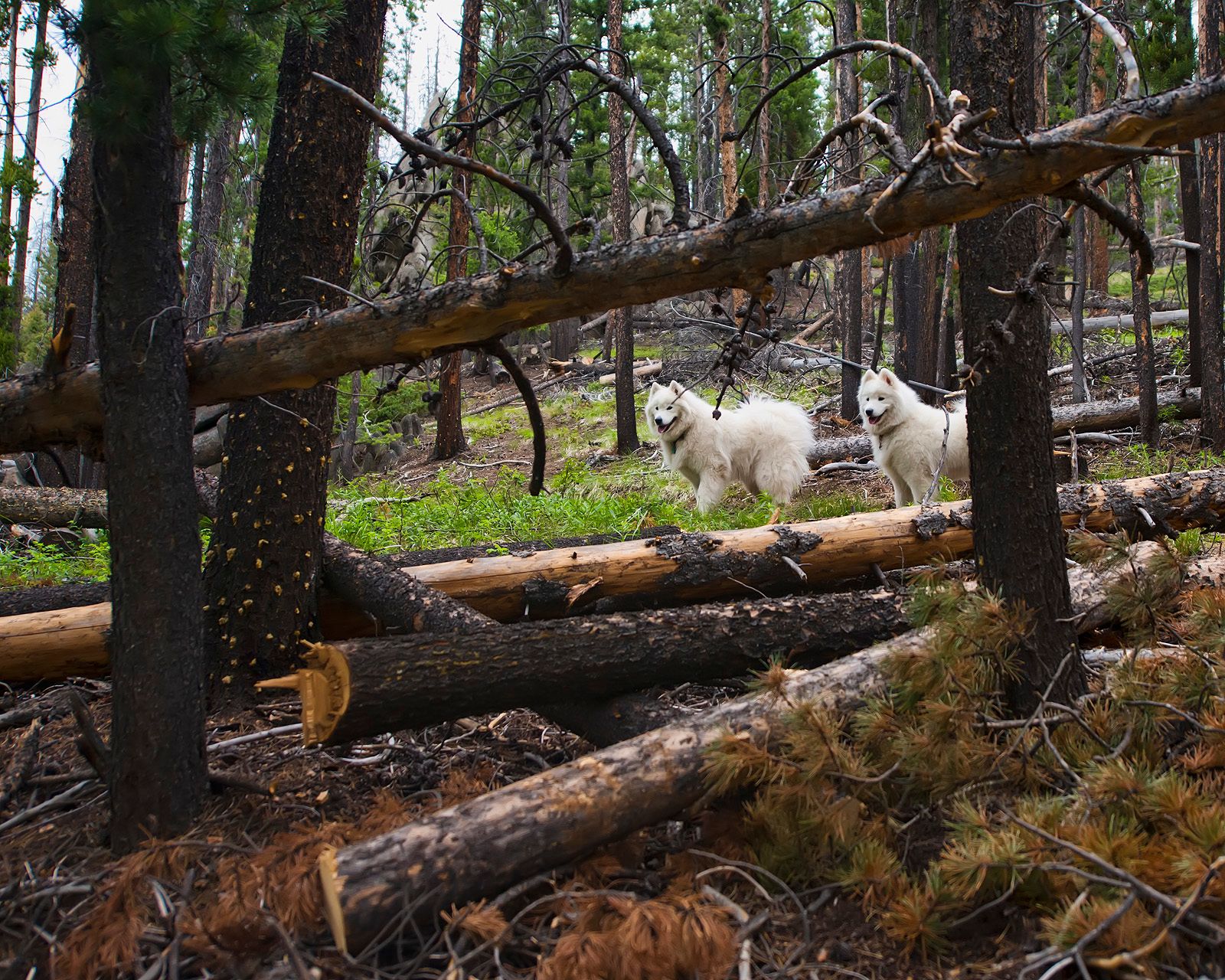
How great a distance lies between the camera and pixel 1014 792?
320 cm

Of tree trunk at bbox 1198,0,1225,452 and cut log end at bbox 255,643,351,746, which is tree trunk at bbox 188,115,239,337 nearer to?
cut log end at bbox 255,643,351,746

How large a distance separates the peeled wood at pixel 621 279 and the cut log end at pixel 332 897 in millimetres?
1751

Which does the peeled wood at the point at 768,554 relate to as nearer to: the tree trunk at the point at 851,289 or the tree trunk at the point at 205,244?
the tree trunk at the point at 851,289

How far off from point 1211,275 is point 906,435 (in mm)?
3425

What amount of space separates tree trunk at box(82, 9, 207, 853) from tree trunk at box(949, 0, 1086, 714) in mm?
3090

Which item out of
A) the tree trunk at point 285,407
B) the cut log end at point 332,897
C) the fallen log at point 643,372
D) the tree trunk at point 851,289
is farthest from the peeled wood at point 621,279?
the fallen log at point 643,372

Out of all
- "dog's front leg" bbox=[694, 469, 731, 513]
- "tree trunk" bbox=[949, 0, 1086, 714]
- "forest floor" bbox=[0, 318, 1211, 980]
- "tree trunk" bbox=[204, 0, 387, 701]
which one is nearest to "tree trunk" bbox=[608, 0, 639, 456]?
"dog's front leg" bbox=[694, 469, 731, 513]

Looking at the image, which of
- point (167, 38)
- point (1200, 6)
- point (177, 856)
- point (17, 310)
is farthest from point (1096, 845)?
point (17, 310)

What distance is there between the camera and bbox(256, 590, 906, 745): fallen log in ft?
11.5

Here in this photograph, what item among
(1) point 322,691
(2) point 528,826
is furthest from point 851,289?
(2) point 528,826

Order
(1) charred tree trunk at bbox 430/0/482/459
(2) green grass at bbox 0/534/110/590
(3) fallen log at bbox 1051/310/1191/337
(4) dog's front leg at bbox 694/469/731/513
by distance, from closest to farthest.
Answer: (2) green grass at bbox 0/534/110/590, (4) dog's front leg at bbox 694/469/731/513, (1) charred tree trunk at bbox 430/0/482/459, (3) fallen log at bbox 1051/310/1191/337

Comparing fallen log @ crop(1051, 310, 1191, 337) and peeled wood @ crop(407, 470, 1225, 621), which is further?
fallen log @ crop(1051, 310, 1191, 337)

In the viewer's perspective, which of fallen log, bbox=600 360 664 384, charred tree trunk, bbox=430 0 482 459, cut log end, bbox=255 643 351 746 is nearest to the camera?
cut log end, bbox=255 643 351 746

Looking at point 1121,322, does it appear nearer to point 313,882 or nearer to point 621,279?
point 621,279
